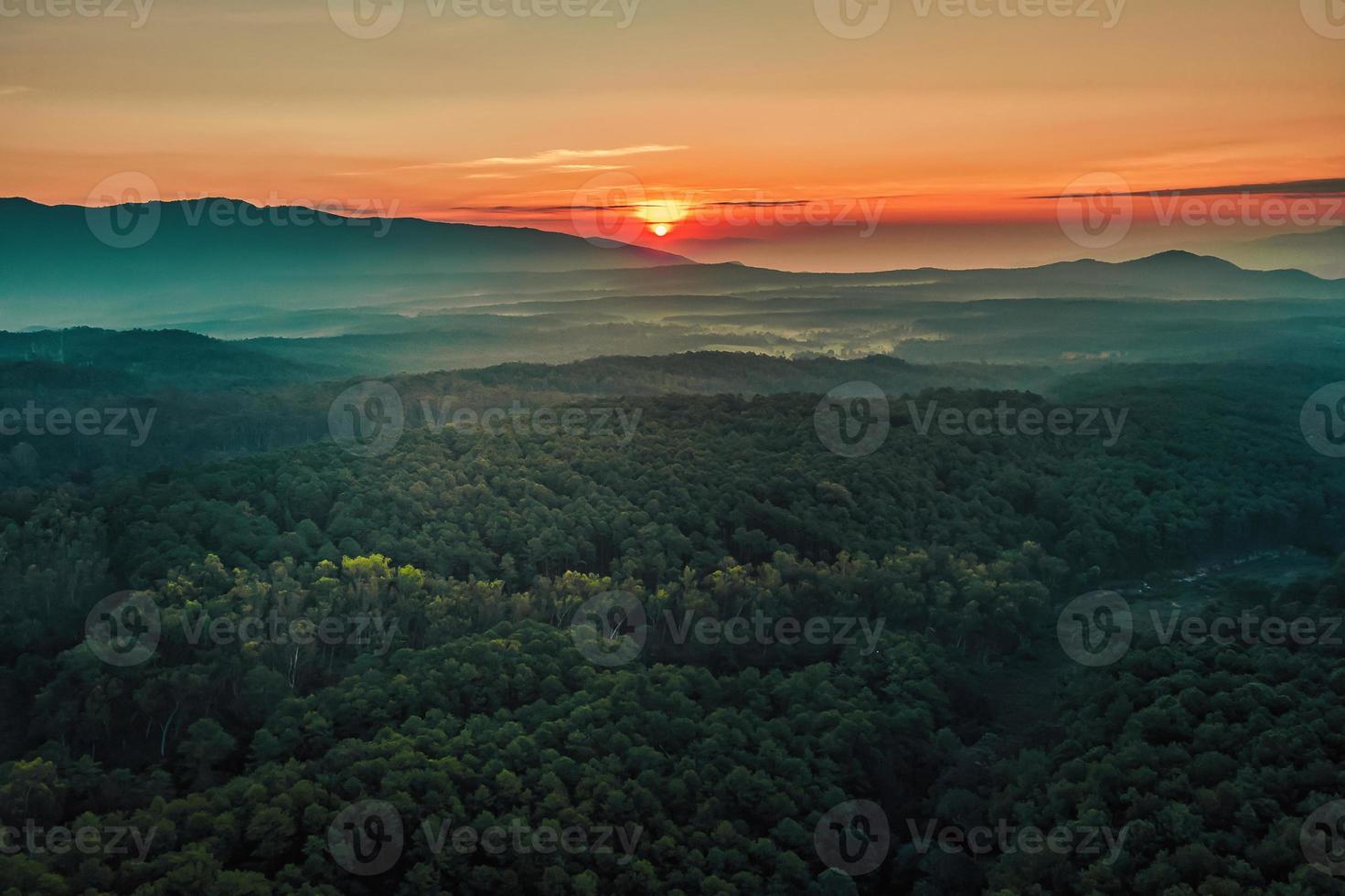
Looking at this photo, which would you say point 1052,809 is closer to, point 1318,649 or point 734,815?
point 734,815

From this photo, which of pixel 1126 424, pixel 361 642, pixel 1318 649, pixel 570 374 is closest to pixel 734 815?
pixel 361 642

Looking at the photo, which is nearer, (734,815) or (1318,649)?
(734,815)

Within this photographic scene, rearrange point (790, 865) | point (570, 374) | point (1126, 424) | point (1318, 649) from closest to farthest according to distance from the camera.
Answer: point (790, 865) → point (1318, 649) → point (1126, 424) → point (570, 374)

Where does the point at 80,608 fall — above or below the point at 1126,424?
below

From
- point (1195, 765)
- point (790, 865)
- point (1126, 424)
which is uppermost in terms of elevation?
point (1126, 424)

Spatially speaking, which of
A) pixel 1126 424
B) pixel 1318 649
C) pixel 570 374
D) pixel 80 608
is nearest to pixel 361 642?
pixel 80 608

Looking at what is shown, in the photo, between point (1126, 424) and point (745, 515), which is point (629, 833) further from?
point (1126, 424)

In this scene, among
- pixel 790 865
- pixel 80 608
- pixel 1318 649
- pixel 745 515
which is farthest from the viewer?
pixel 745 515
